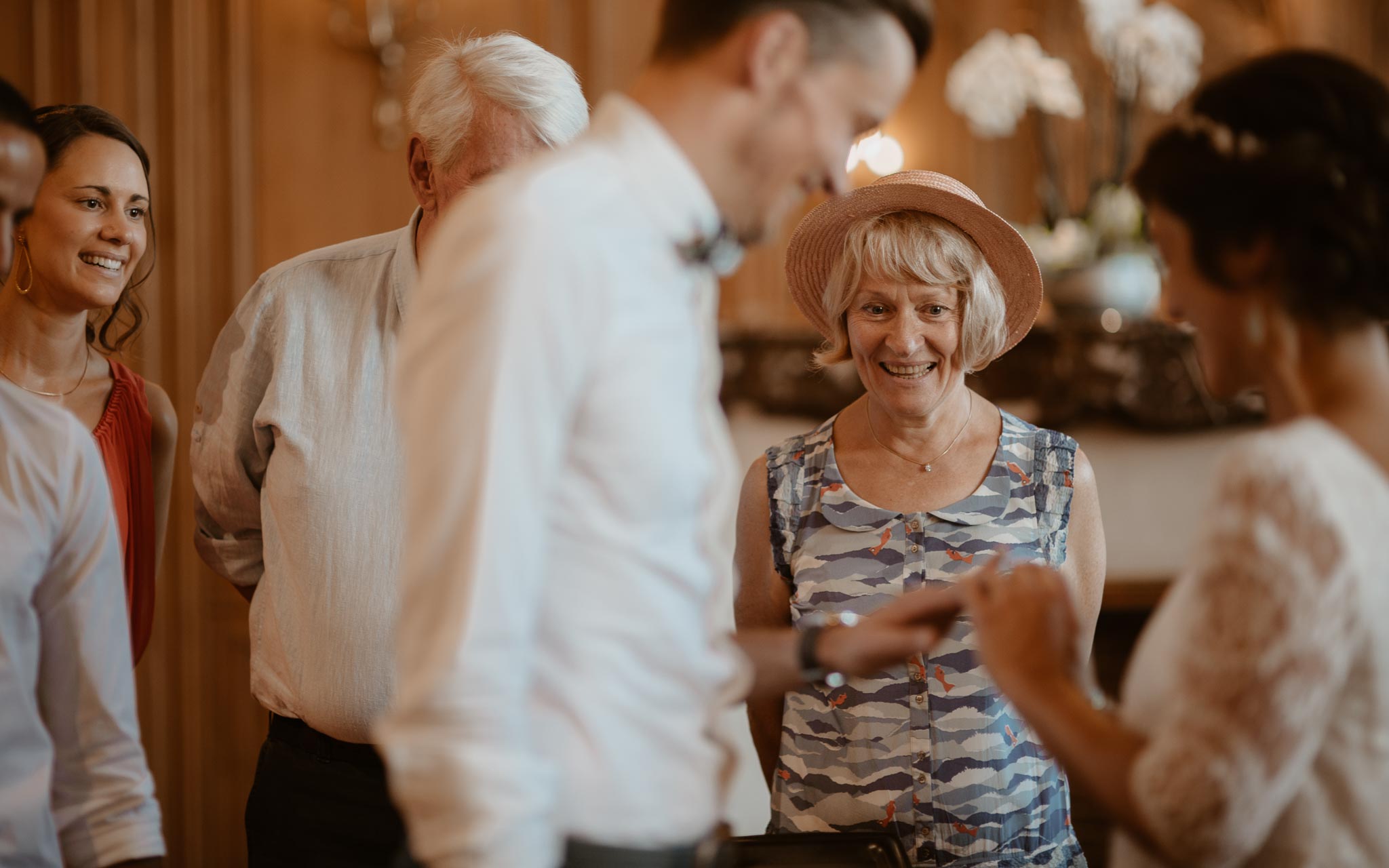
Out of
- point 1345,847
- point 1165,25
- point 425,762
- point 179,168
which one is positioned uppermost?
point 1165,25

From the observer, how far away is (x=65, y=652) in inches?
44.6

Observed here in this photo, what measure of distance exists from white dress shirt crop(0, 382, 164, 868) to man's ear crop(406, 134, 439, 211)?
2.64 feet

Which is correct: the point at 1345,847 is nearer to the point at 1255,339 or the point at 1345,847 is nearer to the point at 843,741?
the point at 1255,339

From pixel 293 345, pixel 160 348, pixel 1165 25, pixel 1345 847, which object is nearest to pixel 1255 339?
pixel 1345 847

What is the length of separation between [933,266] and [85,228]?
1.35m

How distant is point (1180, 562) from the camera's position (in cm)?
441

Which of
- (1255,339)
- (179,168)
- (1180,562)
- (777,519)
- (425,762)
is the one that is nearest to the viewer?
(425,762)

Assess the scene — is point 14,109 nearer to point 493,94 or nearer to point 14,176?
point 14,176

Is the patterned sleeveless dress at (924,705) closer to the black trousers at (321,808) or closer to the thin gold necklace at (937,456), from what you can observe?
the thin gold necklace at (937,456)

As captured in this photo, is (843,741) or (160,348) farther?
(160,348)

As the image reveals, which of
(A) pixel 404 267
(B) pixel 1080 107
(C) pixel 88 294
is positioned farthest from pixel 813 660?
(B) pixel 1080 107

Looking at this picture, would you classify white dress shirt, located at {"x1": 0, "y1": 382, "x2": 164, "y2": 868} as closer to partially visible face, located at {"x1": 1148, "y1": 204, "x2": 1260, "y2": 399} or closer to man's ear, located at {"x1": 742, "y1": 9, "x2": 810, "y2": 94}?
man's ear, located at {"x1": 742, "y1": 9, "x2": 810, "y2": 94}

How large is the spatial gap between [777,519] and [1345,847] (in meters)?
1.07

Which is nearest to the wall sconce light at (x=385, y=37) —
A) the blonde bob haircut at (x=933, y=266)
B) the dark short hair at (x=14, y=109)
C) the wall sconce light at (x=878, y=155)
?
the wall sconce light at (x=878, y=155)
